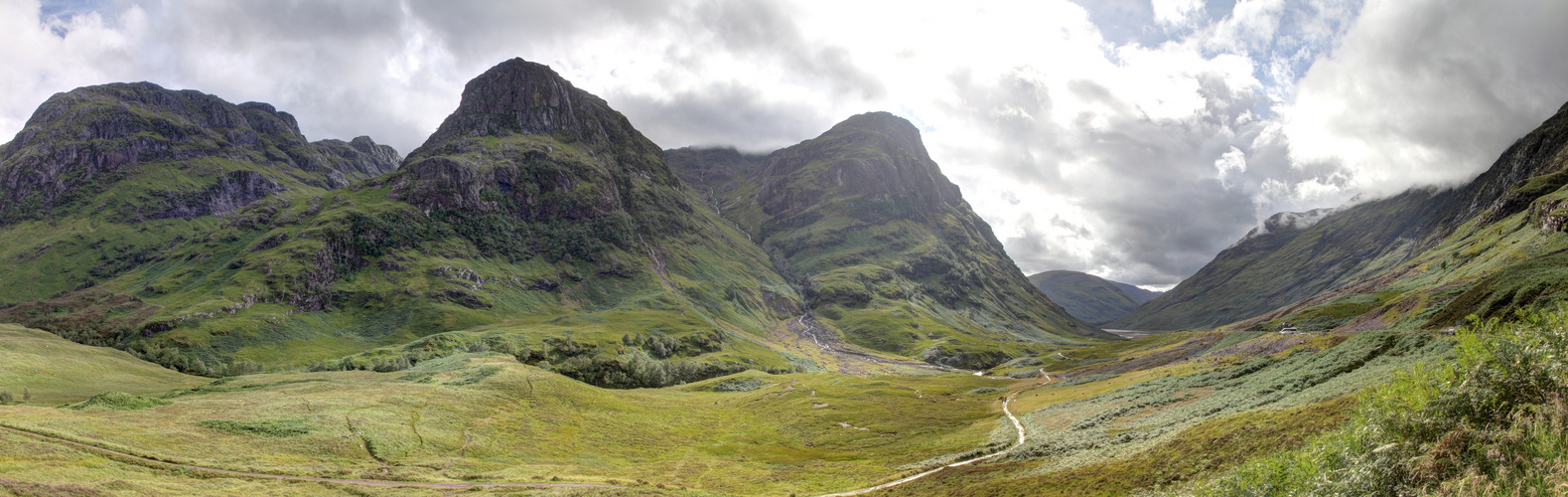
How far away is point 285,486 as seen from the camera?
136ft

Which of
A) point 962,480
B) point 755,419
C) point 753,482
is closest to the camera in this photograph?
point 962,480

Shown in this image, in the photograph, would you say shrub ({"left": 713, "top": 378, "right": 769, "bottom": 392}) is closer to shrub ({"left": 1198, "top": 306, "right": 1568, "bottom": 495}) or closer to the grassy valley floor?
the grassy valley floor

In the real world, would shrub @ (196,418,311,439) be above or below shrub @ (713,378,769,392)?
above

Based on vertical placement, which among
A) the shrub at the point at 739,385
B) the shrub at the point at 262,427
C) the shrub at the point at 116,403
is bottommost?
the shrub at the point at 739,385

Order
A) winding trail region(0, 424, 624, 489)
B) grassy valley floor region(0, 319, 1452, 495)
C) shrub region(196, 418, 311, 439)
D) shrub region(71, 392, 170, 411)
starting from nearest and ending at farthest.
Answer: winding trail region(0, 424, 624, 489)
grassy valley floor region(0, 319, 1452, 495)
shrub region(196, 418, 311, 439)
shrub region(71, 392, 170, 411)

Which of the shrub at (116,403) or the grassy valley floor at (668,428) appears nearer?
the grassy valley floor at (668,428)

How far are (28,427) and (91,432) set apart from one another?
3.89 m

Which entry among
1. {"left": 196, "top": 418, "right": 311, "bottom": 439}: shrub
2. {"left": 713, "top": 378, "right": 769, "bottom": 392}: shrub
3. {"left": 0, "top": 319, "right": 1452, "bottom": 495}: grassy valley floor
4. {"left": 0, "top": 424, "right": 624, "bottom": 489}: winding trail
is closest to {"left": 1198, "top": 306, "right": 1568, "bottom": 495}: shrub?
{"left": 0, "top": 319, "right": 1452, "bottom": 495}: grassy valley floor

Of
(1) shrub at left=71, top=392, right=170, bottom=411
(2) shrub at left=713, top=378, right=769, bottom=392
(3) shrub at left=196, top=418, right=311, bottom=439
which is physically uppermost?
(1) shrub at left=71, top=392, right=170, bottom=411

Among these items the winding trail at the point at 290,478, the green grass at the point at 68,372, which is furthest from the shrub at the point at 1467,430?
the green grass at the point at 68,372

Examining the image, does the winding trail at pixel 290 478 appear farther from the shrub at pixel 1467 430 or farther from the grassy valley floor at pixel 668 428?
the shrub at pixel 1467 430

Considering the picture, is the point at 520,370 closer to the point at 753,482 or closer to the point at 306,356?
the point at 753,482

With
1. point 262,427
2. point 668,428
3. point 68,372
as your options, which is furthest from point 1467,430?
point 68,372

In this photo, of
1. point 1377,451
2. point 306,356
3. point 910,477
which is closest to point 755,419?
point 910,477
